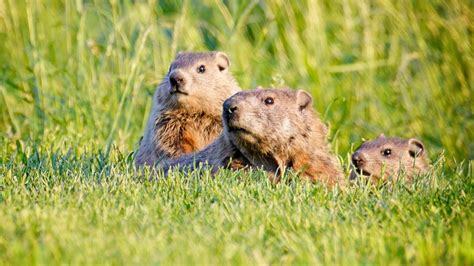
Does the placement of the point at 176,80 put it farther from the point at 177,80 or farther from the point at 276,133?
the point at 276,133

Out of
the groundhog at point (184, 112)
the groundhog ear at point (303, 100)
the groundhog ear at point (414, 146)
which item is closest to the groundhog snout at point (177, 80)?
the groundhog at point (184, 112)

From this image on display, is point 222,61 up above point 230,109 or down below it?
below

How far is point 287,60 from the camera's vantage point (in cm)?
959

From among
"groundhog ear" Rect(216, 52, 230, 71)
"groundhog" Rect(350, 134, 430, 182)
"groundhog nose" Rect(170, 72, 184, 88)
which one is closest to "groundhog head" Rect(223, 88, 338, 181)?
"groundhog" Rect(350, 134, 430, 182)

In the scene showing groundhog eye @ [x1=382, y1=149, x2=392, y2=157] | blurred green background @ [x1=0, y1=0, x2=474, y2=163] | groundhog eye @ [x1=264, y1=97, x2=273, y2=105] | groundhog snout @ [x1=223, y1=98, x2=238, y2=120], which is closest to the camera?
groundhog snout @ [x1=223, y1=98, x2=238, y2=120]

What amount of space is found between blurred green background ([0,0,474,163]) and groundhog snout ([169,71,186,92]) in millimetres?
1100

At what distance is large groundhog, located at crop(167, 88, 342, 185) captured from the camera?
5852 mm

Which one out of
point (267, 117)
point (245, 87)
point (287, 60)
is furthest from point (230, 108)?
point (287, 60)

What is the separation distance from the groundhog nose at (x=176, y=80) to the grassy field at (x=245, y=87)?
2.39 ft

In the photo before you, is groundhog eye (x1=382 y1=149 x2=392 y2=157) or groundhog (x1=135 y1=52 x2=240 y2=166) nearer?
groundhog eye (x1=382 y1=149 x2=392 y2=157)

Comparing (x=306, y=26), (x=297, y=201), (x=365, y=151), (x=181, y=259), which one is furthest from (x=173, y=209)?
(x=306, y=26)

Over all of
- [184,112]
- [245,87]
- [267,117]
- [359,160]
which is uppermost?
[267,117]

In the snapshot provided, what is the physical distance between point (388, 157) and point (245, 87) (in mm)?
2221

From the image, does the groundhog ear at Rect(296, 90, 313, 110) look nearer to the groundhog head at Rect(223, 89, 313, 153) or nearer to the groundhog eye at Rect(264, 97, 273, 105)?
the groundhog head at Rect(223, 89, 313, 153)
